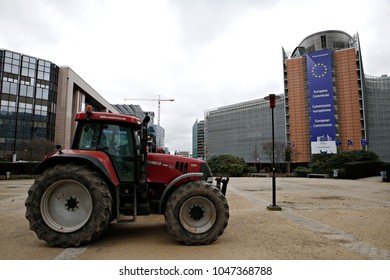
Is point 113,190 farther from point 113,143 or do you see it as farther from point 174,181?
point 174,181

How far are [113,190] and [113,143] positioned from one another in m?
1.00

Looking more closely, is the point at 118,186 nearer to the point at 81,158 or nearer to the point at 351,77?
the point at 81,158

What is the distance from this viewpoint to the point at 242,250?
4.35 metres

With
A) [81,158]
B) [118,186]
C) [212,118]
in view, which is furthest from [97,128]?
[212,118]

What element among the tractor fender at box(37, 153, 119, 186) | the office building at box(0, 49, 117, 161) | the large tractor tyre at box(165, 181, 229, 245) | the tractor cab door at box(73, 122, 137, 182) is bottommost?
the large tractor tyre at box(165, 181, 229, 245)

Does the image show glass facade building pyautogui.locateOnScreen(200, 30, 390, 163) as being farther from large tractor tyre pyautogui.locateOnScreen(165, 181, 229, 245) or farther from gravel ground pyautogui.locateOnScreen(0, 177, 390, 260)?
large tractor tyre pyautogui.locateOnScreen(165, 181, 229, 245)

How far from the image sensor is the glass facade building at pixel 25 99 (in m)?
49.5

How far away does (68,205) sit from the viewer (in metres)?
4.68

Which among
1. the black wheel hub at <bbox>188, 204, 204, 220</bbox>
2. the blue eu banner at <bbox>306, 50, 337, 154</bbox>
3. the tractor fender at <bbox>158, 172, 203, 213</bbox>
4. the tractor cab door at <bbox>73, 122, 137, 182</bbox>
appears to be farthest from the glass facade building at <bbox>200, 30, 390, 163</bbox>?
the tractor cab door at <bbox>73, 122, 137, 182</bbox>

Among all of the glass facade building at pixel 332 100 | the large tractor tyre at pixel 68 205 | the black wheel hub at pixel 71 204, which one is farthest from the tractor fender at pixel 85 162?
the glass facade building at pixel 332 100

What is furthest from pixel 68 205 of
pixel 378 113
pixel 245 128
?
pixel 245 128

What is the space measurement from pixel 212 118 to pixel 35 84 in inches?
2705

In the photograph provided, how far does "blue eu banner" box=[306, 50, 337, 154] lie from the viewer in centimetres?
6344
